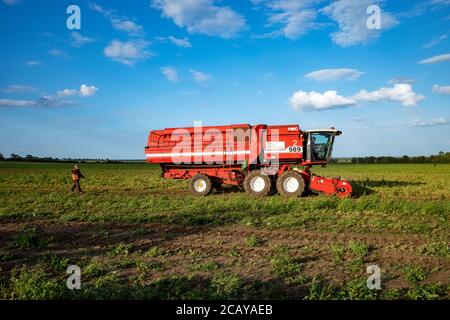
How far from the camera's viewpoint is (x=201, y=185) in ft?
56.2

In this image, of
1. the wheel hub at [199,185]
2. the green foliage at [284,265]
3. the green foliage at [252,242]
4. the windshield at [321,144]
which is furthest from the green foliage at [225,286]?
the windshield at [321,144]

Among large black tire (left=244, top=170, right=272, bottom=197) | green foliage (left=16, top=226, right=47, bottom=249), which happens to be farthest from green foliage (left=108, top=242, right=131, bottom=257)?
large black tire (left=244, top=170, right=272, bottom=197)

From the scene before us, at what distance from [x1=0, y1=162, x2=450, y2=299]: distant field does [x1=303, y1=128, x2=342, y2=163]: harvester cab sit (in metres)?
4.05

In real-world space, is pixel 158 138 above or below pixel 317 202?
above

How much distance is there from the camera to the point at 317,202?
12695 mm

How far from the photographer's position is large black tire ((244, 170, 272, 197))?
1609 centimetres

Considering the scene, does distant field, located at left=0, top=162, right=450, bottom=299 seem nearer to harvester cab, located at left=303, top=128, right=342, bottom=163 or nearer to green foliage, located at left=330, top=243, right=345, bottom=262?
green foliage, located at left=330, top=243, right=345, bottom=262

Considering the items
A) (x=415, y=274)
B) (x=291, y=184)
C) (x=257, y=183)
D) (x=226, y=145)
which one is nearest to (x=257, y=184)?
(x=257, y=183)

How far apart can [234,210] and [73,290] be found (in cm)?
742

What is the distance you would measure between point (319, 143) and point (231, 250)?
34.1 feet

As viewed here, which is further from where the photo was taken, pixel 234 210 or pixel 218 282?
pixel 234 210

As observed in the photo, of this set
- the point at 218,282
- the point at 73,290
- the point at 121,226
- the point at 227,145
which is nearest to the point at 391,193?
the point at 227,145
